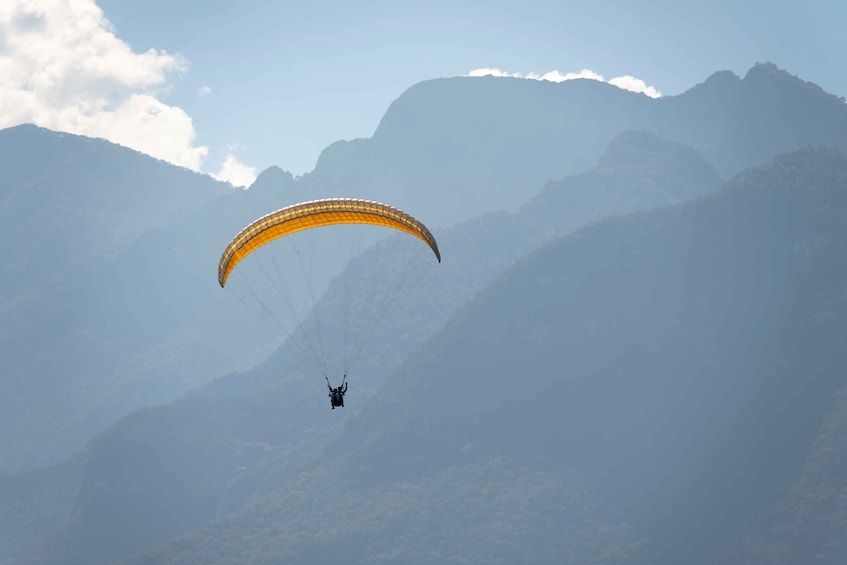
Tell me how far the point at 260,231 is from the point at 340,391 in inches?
414

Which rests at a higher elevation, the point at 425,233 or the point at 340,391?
the point at 425,233

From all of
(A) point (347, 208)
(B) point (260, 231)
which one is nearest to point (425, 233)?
(A) point (347, 208)

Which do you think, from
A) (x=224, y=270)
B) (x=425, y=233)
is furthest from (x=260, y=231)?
(x=425, y=233)

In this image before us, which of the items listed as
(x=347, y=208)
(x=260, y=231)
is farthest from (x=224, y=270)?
(x=347, y=208)

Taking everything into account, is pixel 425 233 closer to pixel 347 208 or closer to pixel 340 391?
pixel 347 208

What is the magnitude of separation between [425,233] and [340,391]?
1085 cm

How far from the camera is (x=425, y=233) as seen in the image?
64.9 metres

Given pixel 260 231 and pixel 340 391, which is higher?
pixel 260 231

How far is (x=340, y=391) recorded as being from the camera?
68.0m

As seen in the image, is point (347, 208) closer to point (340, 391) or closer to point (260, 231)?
point (260, 231)

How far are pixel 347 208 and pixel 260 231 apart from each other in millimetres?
5090

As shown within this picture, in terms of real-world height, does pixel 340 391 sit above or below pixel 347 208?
below

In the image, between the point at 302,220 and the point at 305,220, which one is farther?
the point at 305,220

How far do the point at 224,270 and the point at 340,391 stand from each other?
9750mm
